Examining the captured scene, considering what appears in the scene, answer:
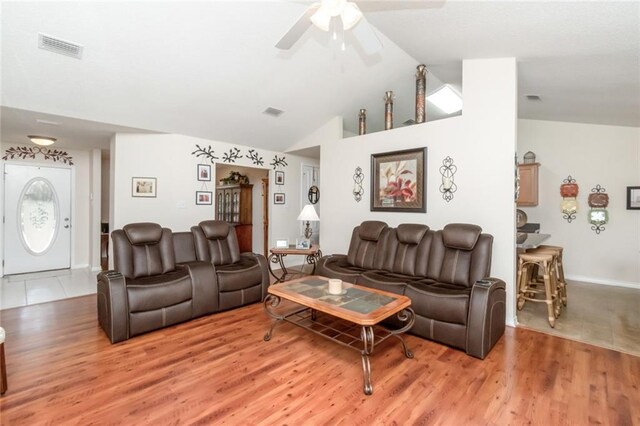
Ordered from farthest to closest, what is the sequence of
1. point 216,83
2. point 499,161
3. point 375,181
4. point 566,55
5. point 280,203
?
point 280,203 → point 375,181 → point 216,83 → point 499,161 → point 566,55

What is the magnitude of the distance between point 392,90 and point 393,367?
12.7ft

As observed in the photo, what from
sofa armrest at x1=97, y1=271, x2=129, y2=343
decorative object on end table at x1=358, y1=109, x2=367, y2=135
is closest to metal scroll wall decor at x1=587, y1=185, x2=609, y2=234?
decorative object on end table at x1=358, y1=109, x2=367, y2=135

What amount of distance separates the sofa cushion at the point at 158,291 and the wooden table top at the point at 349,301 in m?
1.05

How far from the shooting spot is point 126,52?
9.83ft

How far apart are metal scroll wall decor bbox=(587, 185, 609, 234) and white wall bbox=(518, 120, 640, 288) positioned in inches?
2.3

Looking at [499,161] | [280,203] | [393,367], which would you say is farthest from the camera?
[280,203]

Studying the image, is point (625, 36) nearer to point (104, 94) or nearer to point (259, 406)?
point (259, 406)

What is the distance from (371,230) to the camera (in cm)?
396

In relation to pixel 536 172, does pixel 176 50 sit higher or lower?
higher

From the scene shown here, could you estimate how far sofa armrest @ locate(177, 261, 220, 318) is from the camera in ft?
10.8

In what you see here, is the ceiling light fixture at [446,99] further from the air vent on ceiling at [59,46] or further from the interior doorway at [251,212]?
the air vent on ceiling at [59,46]

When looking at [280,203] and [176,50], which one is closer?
[176,50]

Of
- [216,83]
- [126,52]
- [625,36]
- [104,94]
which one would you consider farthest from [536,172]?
[104,94]

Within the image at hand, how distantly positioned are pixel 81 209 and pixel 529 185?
329 inches
